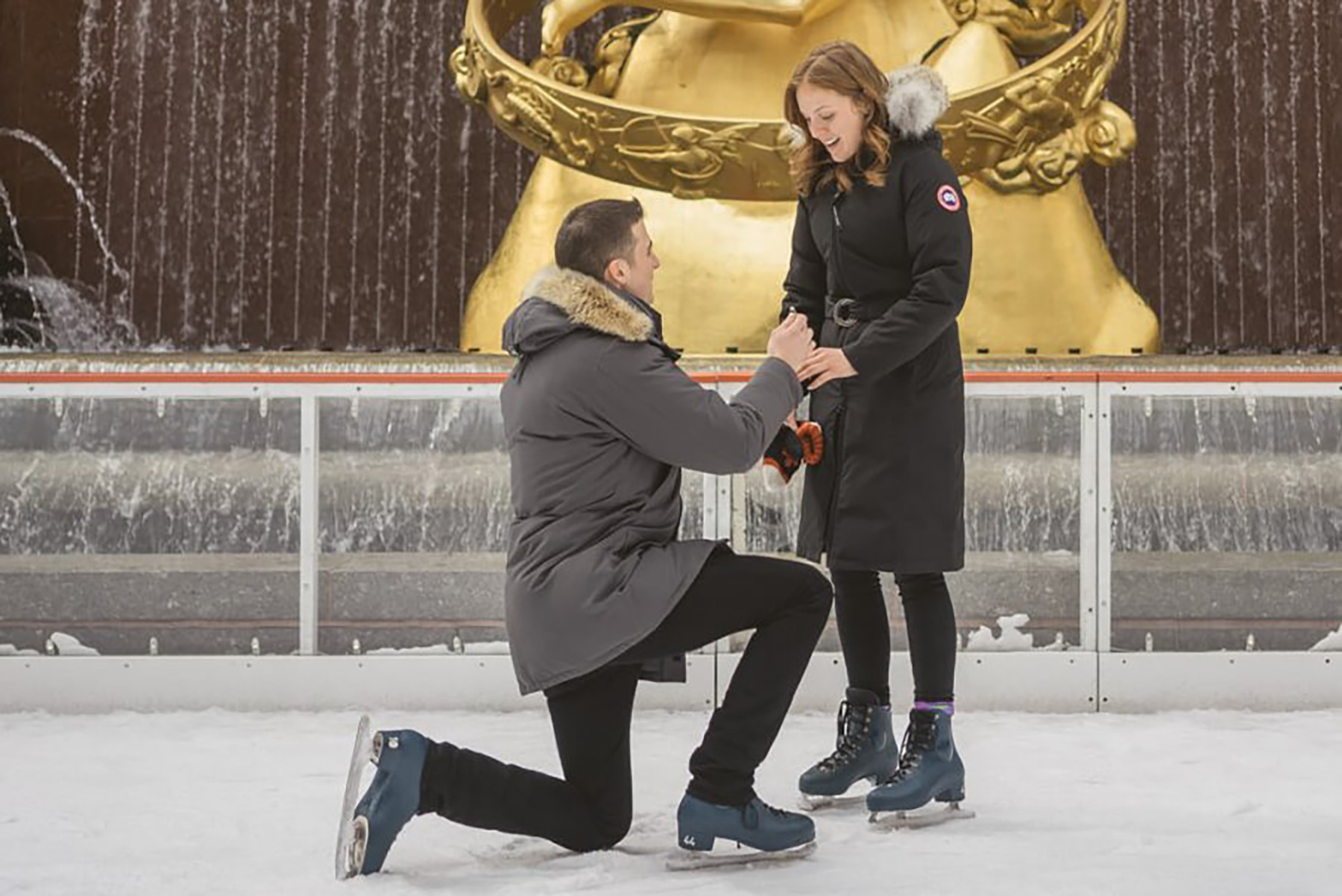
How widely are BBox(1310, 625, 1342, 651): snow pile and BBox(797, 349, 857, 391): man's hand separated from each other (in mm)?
1832

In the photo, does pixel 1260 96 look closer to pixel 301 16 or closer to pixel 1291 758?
pixel 301 16

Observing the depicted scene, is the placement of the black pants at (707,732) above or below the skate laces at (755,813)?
above

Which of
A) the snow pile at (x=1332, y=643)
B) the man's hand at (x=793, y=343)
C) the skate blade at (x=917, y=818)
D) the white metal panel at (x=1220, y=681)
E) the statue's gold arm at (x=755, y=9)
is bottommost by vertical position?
the skate blade at (x=917, y=818)

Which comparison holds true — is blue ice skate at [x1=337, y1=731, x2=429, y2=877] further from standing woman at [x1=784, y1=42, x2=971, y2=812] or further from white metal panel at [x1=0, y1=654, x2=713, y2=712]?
white metal panel at [x1=0, y1=654, x2=713, y2=712]

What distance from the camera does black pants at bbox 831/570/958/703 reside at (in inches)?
102

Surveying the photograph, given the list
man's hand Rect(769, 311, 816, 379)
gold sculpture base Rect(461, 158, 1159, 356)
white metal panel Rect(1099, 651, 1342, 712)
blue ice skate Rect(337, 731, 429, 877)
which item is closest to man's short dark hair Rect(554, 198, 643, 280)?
man's hand Rect(769, 311, 816, 379)

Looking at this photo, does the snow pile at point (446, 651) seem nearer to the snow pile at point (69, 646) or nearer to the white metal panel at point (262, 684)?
the white metal panel at point (262, 684)

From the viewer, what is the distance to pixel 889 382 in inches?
102

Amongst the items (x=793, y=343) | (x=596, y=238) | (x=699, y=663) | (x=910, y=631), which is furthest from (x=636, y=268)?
(x=699, y=663)

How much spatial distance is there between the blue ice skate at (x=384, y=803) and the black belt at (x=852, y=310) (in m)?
0.93

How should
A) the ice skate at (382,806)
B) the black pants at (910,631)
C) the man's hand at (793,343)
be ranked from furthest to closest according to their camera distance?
1. the black pants at (910,631)
2. the man's hand at (793,343)
3. the ice skate at (382,806)

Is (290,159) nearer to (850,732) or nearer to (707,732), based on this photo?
(850,732)

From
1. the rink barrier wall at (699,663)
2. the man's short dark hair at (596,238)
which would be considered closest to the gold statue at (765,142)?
the rink barrier wall at (699,663)

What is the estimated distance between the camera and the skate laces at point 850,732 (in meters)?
2.64
